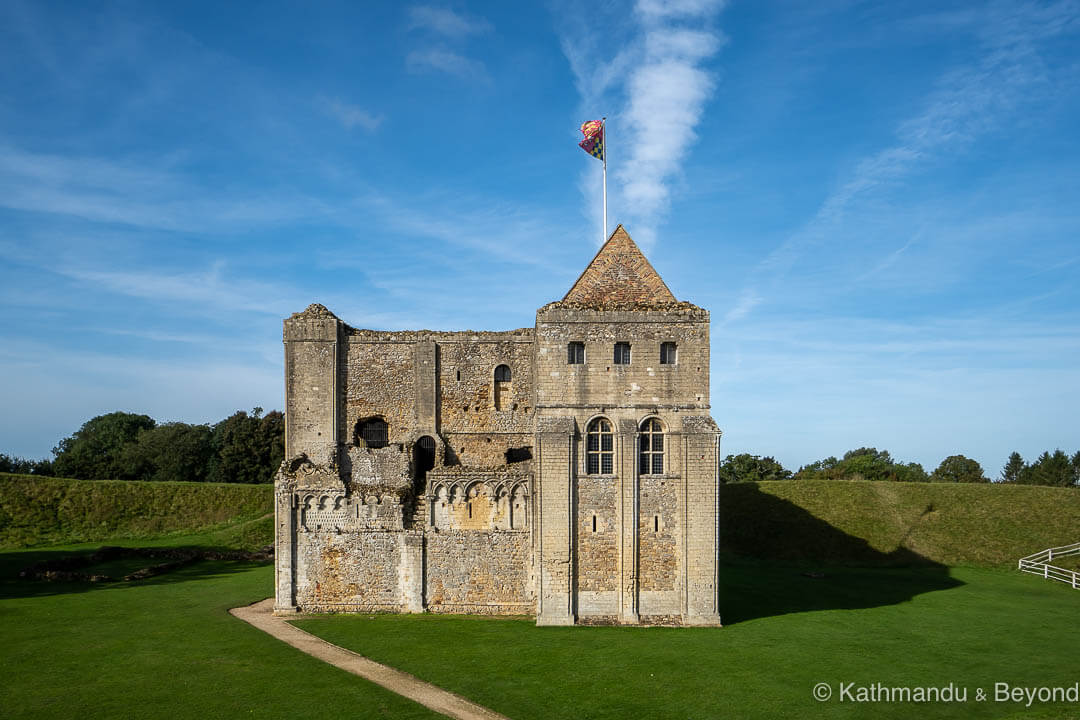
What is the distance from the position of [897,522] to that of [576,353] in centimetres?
3226

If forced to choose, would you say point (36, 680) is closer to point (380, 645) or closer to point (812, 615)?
point (380, 645)

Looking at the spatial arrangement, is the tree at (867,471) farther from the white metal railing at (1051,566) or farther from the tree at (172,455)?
the tree at (172,455)

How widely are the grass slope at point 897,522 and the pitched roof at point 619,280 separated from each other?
24.0 metres

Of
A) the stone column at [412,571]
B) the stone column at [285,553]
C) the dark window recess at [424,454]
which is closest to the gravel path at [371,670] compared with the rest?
the stone column at [285,553]

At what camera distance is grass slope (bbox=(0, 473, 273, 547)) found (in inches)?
1977

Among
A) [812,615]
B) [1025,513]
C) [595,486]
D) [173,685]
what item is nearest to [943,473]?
[1025,513]

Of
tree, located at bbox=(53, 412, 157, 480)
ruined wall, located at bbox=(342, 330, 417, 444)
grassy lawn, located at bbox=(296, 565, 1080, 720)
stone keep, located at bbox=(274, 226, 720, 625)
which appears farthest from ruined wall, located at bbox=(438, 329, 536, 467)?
tree, located at bbox=(53, 412, 157, 480)

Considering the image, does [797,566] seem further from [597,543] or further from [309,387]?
[309,387]

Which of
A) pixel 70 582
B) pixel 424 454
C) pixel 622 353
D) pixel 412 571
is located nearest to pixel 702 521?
pixel 622 353

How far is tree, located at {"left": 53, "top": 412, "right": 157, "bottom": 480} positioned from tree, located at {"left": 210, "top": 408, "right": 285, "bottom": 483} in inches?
655

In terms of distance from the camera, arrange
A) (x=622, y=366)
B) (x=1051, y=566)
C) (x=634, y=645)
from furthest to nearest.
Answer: (x=1051, y=566) → (x=622, y=366) → (x=634, y=645)

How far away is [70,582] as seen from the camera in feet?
119

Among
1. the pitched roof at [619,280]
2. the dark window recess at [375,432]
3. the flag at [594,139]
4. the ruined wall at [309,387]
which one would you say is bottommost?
the dark window recess at [375,432]

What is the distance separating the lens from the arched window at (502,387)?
33750mm
